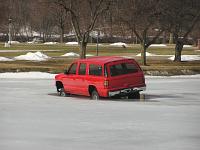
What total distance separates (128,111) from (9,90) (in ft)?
29.4

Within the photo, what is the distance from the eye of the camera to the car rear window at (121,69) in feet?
61.2

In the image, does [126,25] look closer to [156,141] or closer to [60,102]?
[60,102]

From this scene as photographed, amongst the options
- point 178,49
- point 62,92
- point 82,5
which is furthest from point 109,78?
point 82,5

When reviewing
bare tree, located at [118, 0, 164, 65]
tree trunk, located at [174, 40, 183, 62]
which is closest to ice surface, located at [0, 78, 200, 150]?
bare tree, located at [118, 0, 164, 65]

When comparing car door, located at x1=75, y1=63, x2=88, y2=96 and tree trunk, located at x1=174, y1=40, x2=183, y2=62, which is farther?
tree trunk, located at x1=174, y1=40, x2=183, y2=62

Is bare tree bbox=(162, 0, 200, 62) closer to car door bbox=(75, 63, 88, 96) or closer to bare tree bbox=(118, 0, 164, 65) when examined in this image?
bare tree bbox=(118, 0, 164, 65)

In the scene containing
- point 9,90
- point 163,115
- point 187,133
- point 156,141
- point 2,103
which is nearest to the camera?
point 156,141

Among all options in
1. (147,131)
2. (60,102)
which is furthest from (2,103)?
(147,131)

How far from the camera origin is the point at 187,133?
1114 cm

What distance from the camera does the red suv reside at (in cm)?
1853

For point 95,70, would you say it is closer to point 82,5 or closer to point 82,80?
point 82,80

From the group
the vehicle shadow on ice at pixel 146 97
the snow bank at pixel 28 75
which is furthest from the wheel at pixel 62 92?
the snow bank at pixel 28 75

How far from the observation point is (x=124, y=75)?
18.6m

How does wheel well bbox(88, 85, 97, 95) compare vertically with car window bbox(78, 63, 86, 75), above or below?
below
